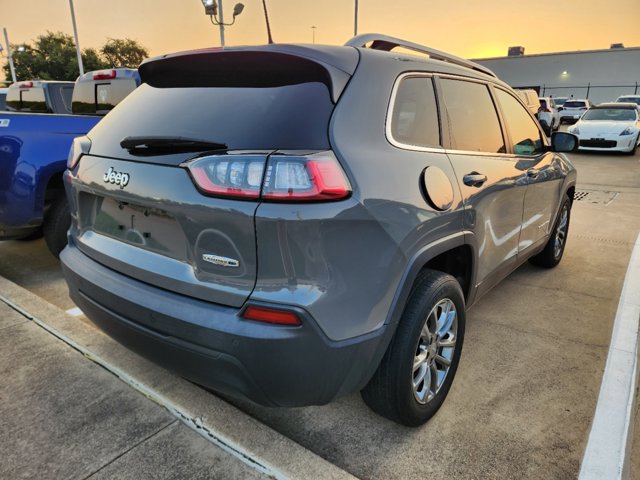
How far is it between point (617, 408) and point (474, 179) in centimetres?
140

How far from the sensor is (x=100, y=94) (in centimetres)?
553

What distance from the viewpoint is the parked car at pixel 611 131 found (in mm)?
13508

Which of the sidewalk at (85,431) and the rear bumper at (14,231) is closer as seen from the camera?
the sidewalk at (85,431)

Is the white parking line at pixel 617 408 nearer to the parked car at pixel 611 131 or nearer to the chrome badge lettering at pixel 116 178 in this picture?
the chrome badge lettering at pixel 116 178

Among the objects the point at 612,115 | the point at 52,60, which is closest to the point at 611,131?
the point at 612,115

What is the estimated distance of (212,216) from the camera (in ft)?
5.59

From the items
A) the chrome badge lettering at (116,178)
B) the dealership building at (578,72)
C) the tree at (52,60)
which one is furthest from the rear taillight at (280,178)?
the tree at (52,60)

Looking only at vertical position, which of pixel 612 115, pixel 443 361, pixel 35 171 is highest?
pixel 35 171

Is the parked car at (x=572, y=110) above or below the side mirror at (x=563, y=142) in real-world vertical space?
below

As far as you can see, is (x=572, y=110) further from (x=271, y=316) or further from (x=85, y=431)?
(x=85, y=431)

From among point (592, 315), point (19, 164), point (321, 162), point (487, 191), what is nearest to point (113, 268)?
point (321, 162)

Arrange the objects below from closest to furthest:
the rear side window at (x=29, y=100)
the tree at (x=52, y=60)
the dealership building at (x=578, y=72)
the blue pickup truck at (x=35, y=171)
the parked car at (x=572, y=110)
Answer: the blue pickup truck at (x=35, y=171)
the rear side window at (x=29, y=100)
the parked car at (x=572, y=110)
the dealership building at (x=578, y=72)
the tree at (x=52, y=60)

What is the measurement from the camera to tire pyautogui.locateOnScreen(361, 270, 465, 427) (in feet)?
6.79

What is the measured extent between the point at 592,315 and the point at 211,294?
3.16m
